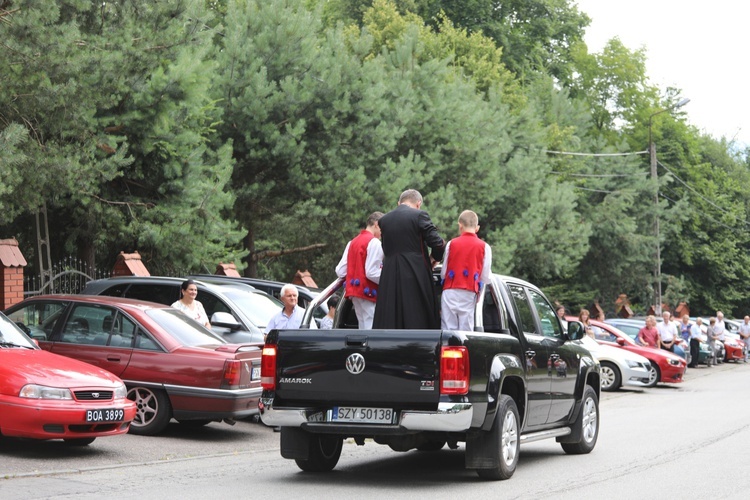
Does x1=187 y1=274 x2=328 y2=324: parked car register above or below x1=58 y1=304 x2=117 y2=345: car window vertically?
above

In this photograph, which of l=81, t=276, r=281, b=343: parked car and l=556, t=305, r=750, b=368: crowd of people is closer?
l=81, t=276, r=281, b=343: parked car

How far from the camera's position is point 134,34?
17.8 meters

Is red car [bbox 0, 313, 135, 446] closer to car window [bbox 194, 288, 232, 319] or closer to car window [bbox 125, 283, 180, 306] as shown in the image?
car window [bbox 125, 283, 180, 306]

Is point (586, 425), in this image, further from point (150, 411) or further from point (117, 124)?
point (117, 124)

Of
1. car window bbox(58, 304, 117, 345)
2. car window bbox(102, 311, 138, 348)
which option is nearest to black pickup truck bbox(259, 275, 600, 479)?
car window bbox(102, 311, 138, 348)

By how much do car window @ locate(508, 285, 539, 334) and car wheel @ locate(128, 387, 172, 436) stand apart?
4342mm

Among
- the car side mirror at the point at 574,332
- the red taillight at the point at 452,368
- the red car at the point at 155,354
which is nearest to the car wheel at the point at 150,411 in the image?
the red car at the point at 155,354

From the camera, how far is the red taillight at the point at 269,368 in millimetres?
9789

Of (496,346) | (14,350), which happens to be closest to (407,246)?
(496,346)

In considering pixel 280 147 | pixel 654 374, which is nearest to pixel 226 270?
pixel 280 147

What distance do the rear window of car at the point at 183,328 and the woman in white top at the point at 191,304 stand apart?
758mm

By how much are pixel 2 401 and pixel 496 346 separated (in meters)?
4.53

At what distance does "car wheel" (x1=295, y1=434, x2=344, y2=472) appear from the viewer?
10547 mm

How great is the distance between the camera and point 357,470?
36.0 feet
